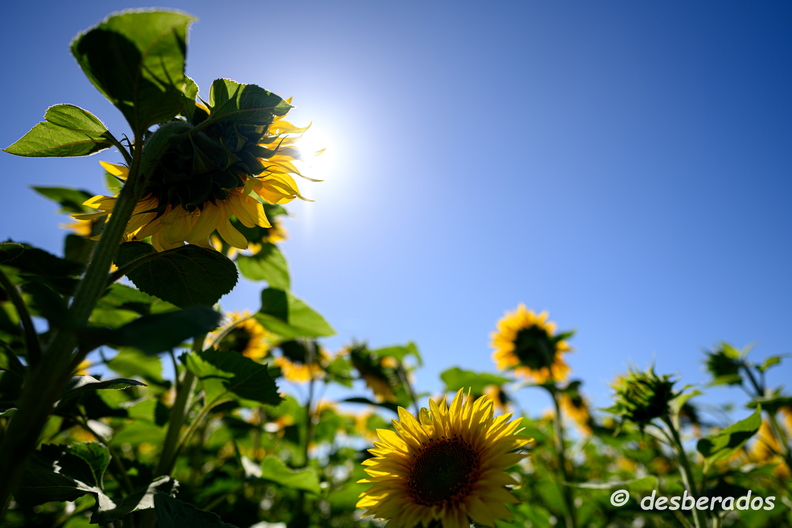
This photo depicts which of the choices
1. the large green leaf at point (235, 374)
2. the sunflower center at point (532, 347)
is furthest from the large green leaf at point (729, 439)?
the sunflower center at point (532, 347)

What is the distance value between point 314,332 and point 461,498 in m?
0.90

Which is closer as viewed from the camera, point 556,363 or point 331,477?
point 331,477

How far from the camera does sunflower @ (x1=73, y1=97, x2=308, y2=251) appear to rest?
3.23ft

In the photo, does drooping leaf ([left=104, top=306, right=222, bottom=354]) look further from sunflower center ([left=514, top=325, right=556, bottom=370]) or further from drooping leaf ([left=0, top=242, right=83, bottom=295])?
sunflower center ([left=514, top=325, right=556, bottom=370])

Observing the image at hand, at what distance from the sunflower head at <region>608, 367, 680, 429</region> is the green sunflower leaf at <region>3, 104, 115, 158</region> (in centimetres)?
197

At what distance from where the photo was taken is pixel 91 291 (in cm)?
80

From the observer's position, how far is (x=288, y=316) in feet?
5.81

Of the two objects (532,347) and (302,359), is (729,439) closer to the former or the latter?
(532,347)

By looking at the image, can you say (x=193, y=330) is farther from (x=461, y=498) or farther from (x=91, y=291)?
(x=461, y=498)

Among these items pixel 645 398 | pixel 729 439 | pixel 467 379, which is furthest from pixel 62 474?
pixel 729 439

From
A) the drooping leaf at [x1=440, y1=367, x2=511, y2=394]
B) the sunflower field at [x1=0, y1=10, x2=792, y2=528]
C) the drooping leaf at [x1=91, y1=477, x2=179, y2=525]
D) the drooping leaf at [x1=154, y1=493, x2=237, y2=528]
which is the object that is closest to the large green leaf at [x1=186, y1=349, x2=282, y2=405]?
the sunflower field at [x1=0, y1=10, x2=792, y2=528]

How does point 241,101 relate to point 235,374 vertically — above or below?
above

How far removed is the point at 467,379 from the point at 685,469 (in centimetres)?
107

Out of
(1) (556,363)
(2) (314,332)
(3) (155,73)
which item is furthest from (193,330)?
(1) (556,363)
